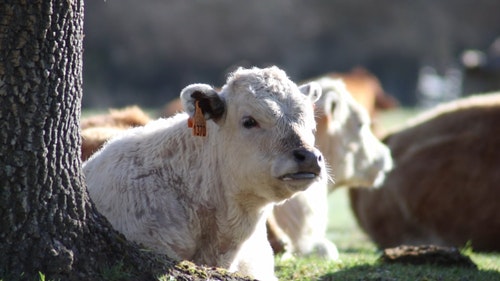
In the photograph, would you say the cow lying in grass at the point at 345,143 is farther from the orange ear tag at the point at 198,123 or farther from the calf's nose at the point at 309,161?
the calf's nose at the point at 309,161

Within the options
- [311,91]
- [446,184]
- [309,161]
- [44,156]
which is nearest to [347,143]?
[446,184]

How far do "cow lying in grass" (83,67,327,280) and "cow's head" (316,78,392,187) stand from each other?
13.2 ft

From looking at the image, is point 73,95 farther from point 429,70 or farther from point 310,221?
point 429,70

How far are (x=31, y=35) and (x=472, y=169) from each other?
8450mm

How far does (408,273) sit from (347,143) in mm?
3687

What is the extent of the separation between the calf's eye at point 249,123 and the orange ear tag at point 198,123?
0.28m

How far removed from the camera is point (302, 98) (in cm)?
684

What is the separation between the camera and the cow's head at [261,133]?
634cm

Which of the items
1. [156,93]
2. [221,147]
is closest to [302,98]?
[221,147]

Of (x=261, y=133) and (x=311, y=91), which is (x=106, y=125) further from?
(x=261, y=133)

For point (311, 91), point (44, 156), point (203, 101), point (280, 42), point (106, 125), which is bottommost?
point (44, 156)

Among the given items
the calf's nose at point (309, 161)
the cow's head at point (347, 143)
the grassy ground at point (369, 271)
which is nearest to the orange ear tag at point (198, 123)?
the calf's nose at point (309, 161)

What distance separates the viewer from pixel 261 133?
6590mm

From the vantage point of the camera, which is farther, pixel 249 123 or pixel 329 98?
pixel 329 98
